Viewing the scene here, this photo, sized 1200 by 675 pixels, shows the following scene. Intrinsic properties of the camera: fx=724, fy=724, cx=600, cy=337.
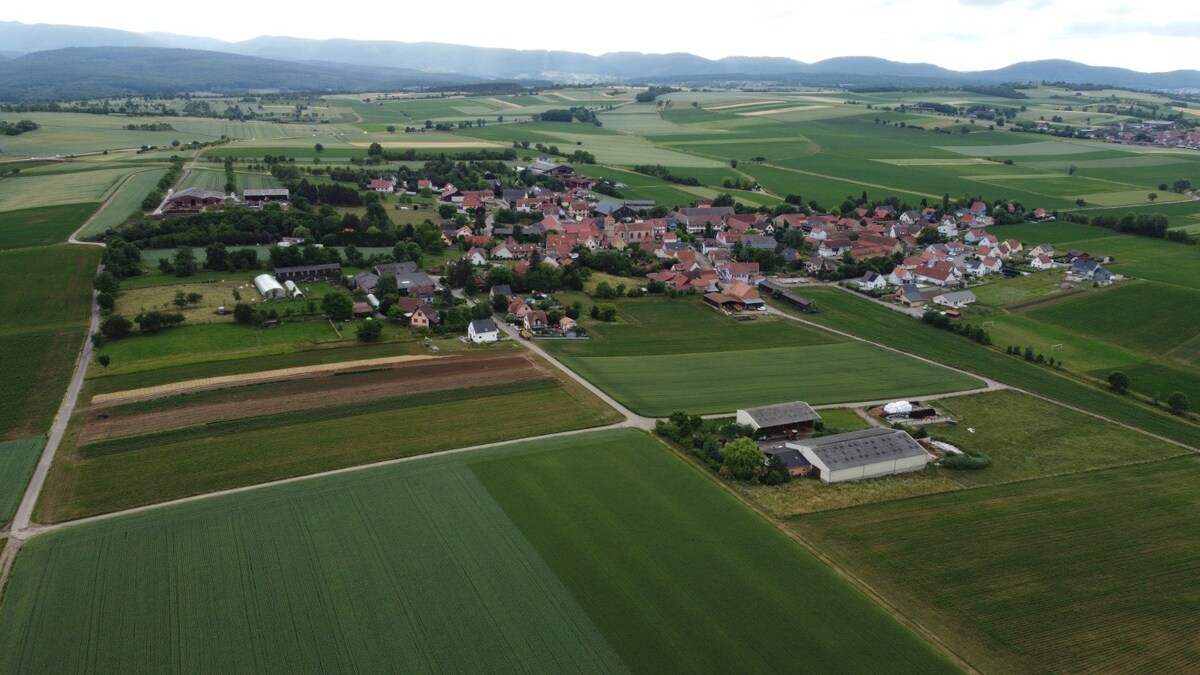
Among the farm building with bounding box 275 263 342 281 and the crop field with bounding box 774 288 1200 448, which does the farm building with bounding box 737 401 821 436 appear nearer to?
the crop field with bounding box 774 288 1200 448

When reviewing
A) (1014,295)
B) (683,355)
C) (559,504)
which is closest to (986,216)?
(1014,295)

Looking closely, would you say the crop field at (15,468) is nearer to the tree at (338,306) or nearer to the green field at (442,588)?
the green field at (442,588)

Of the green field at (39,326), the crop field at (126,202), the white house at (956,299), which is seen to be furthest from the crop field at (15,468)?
the white house at (956,299)

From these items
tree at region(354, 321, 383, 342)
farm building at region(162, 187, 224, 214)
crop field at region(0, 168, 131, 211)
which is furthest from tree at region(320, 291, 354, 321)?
crop field at region(0, 168, 131, 211)


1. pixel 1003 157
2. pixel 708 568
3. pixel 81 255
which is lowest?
pixel 708 568

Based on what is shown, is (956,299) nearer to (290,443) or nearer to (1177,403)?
(1177,403)

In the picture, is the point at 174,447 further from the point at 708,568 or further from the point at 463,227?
the point at 463,227
